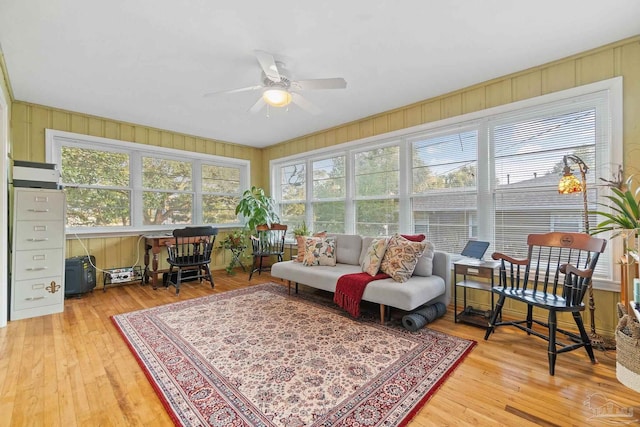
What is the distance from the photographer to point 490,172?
3.19 meters

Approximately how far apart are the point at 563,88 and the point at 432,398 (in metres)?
2.99

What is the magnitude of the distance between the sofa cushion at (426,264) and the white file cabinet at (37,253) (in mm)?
4077

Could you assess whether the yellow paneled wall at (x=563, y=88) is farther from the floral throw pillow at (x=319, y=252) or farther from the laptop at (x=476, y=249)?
the floral throw pillow at (x=319, y=252)

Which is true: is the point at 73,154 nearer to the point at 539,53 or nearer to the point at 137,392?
the point at 137,392

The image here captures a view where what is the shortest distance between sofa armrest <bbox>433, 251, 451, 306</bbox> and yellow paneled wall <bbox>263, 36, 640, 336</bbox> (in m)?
0.37

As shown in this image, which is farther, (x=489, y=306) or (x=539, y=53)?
(x=489, y=306)

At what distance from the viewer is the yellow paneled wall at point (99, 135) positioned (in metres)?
3.67

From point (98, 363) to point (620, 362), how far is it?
347cm

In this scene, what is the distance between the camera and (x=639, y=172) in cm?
235

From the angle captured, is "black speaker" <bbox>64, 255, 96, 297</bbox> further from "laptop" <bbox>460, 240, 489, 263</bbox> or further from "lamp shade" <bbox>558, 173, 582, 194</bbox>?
"lamp shade" <bbox>558, 173, 582, 194</bbox>

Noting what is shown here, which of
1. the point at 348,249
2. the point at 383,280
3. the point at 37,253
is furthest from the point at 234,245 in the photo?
the point at 383,280

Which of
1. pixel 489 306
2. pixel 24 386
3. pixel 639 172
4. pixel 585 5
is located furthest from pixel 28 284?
pixel 639 172

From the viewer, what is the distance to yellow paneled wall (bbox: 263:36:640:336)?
94.1 inches

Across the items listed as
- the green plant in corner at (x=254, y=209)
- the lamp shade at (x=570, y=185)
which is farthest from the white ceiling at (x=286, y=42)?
the green plant in corner at (x=254, y=209)
